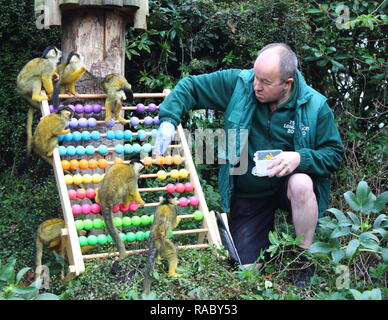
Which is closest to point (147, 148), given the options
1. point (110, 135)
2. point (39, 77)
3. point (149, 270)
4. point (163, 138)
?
point (110, 135)

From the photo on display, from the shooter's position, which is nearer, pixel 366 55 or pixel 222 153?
pixel 222 153

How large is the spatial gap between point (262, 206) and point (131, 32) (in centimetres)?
243

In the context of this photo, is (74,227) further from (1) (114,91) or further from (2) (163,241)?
(1) (114,91)

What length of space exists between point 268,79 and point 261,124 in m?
0.38

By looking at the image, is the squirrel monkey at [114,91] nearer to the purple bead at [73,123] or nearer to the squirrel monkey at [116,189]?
the purple bead at [73,123]

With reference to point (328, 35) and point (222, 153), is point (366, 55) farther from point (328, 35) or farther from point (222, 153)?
point (222, 153)

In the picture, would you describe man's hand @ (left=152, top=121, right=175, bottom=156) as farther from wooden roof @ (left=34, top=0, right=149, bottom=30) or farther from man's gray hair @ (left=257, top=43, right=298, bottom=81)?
wooden roof @ (left=34, top=0, right=149, bottom=30)

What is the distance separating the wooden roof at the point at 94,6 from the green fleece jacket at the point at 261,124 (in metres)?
0.70

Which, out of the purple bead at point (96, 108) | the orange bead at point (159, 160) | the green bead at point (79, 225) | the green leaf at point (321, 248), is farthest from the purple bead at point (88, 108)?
the green leaf at point (321, 248)

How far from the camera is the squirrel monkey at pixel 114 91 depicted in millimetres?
4191

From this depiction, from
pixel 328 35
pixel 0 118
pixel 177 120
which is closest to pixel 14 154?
pixel 0 118

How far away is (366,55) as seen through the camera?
17.8ft

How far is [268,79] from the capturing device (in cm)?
373

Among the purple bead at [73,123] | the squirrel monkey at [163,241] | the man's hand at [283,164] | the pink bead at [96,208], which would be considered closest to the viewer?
the squirrel monkey at [163,241]
